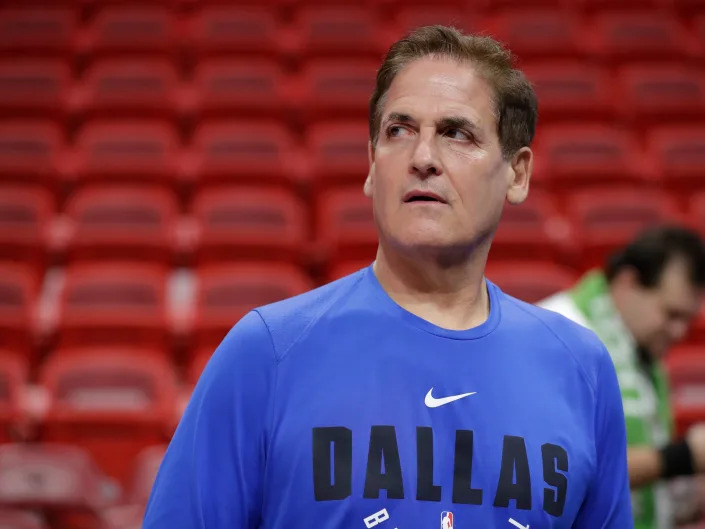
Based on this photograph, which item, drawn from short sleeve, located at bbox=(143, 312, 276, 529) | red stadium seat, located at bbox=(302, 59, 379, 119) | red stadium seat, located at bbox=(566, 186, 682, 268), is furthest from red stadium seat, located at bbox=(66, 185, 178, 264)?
short sleeve, located at bbox=(143, 312, 276, 529)

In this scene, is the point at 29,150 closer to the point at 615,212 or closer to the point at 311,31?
the point at 311,31

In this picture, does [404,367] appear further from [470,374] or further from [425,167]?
[425,167]

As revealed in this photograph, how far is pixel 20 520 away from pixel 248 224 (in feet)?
6.33

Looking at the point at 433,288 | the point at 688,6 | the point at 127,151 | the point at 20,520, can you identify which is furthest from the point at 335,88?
the point at 433,288

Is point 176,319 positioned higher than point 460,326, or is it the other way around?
point 176,319

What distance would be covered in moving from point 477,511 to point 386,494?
91 millimetres

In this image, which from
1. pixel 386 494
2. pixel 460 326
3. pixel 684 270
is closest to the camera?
pixel 386 494

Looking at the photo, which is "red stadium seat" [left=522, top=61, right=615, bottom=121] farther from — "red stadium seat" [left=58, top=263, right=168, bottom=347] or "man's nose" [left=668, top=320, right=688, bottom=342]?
"man's nose" [left=668, top=320, right=688, bottom=342]

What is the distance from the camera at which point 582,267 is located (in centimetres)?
381

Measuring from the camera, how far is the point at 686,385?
312cm

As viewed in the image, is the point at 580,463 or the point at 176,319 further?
the point at 176,319

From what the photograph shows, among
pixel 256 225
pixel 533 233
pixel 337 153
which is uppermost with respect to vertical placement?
pixel 337 153

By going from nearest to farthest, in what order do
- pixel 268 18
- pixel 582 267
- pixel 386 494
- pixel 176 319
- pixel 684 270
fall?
pixel 386 494 < pixel 684 270 < pixel 176 319 < pixel 582 267 < pixel 268 18

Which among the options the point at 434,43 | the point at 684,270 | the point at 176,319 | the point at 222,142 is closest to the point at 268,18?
the point at 222,142
